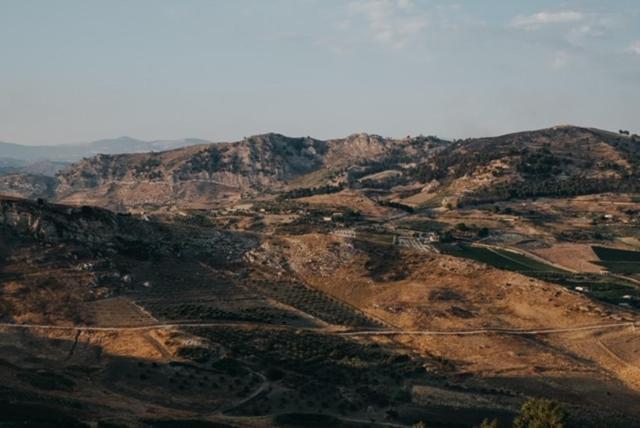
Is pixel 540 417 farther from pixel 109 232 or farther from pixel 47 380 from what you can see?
pixel 109 232

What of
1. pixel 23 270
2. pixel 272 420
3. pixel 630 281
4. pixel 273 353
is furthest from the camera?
pixel 630 281

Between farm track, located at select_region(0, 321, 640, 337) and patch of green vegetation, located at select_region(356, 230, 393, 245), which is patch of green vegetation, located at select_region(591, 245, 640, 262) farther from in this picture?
farm track, located at select_region(0, 321, 640, 337)

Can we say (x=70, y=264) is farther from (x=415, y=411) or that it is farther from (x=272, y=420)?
(x=415, y=411)

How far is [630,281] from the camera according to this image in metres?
137

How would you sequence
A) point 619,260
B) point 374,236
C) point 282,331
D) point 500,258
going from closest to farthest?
point 282,331 < point 500,258 < point 619,260 < point 374,236

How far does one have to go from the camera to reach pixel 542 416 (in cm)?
6131

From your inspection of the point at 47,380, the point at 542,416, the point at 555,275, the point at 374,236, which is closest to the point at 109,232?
the point at 47,380

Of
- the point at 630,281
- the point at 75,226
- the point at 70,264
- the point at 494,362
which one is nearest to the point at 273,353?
the point at 494,362

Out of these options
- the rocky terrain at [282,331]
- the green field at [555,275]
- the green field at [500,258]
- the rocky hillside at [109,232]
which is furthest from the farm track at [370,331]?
the green field at [500,258]

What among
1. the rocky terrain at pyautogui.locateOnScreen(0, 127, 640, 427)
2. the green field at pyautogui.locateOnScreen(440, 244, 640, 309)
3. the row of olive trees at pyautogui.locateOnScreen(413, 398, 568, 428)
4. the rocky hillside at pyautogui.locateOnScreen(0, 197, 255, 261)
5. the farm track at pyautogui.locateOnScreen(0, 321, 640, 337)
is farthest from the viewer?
the green field at pyautogui.locateOnScreen(440, 244, 640, 309)

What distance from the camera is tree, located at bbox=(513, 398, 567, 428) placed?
6078 cm

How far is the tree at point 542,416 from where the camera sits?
199 ft

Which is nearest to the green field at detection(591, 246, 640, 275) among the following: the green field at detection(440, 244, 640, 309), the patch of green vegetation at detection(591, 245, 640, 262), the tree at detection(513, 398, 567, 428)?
the patch of green vegetation at detection(591, 245, 640, 262)

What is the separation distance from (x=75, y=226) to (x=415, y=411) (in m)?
66.9
